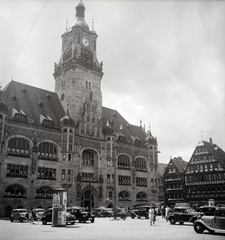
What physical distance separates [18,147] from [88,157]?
12908mm

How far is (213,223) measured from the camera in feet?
59.6

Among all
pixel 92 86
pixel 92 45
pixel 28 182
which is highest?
pixel 92 45

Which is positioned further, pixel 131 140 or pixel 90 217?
pixel 131 140

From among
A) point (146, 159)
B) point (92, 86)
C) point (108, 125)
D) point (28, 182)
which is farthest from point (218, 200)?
point (28, 182)

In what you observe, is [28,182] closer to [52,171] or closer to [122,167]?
[52,171]

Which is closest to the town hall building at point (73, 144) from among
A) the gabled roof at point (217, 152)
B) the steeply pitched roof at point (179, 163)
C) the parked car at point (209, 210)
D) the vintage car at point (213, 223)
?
the gabled roof at point (217, 152)

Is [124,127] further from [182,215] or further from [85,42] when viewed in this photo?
[182,215]

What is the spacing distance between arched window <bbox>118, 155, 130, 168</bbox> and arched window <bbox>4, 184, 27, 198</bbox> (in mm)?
19075

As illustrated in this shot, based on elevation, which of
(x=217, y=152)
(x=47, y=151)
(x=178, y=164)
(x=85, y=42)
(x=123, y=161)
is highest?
(x=85, y=42)

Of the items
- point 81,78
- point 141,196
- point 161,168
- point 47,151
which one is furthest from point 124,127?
point 161,168

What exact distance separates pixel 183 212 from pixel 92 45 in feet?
132

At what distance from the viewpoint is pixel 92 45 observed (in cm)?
5741

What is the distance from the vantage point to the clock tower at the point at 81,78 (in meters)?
50.7

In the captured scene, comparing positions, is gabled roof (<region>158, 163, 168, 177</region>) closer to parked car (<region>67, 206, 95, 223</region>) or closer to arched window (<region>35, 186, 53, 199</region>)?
arched window (<region>35, 186, 53, 199</region>)
